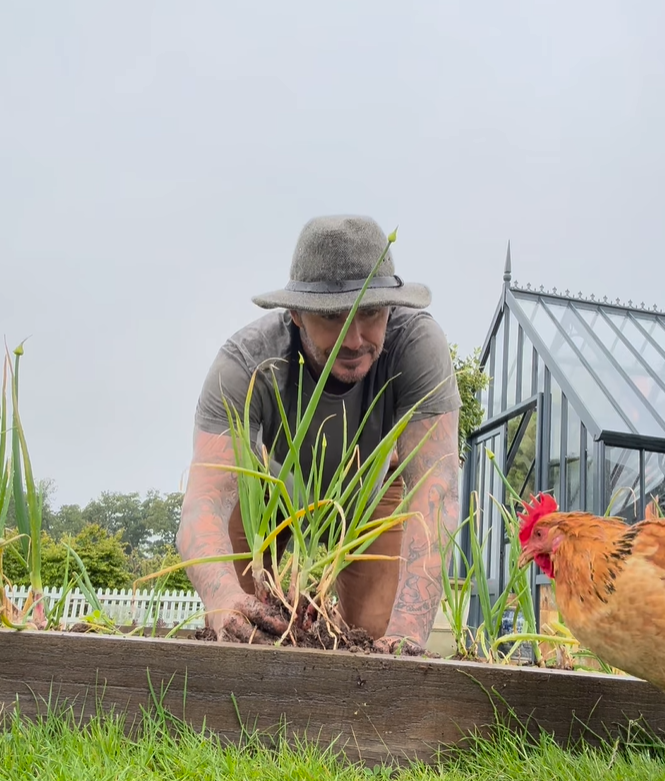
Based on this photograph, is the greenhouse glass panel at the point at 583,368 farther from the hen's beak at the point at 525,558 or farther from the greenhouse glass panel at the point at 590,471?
the hen's beak at the point at 525,558

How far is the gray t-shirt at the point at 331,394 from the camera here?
186 centimetres

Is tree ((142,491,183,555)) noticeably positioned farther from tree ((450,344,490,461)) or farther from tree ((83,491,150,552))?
tree ((450,344,490,461))

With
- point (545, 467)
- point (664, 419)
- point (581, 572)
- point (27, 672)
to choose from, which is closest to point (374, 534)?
point (581, 572)

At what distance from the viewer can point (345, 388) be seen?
202 cm

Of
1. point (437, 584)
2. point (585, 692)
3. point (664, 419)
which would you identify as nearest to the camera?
point (585, 692)

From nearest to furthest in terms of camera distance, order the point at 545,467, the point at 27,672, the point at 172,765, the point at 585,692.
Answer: the point at 172,765 < the point at 27,672 < the point at 585,692 < the point at 545,467

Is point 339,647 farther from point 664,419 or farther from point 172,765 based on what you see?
point 664,419

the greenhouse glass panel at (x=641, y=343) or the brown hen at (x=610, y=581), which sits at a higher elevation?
the greenhouse glass panel at (x=641, y=343)

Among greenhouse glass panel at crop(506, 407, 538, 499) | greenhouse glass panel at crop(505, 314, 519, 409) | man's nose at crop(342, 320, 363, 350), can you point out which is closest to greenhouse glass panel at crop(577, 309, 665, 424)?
greenhouse glass panel at crop(505, 314, 519, 409)

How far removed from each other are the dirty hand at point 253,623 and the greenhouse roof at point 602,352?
7.28 m

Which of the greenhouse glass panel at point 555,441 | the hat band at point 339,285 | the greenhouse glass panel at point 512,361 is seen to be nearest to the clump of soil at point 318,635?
the hat band at point 339,285

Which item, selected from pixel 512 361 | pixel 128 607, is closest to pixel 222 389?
pixel 128 607

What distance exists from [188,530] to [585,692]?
888 millimetres

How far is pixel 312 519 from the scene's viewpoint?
1.29 metres
